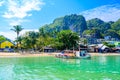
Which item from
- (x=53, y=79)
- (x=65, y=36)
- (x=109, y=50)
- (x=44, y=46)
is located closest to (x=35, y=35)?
(x=44, y=46)

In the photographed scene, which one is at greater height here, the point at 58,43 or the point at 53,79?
the point at 58,43

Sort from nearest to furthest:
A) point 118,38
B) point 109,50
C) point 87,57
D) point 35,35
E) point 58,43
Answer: point 87,57, point 58,43, point 35,35, point 109,50, point 118,38

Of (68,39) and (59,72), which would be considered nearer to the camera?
(59,72)

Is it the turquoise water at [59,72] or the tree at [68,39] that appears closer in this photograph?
the turquoise water at [59,72]

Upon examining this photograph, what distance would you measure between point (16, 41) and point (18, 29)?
455 cm

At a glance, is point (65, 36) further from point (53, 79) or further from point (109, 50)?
point (53, 79)

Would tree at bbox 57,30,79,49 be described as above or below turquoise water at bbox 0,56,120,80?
above

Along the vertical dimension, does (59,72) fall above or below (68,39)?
below

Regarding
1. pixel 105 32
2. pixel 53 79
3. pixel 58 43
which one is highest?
pixel 105 32

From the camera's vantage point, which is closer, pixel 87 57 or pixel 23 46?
pixel 87 57

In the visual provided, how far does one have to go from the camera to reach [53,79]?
23719mm

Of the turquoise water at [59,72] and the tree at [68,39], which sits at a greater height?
the tree at [68,39]

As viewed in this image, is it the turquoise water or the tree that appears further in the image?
the tree

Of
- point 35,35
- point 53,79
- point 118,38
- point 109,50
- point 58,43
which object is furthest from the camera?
point 118,38
